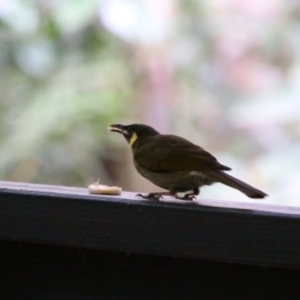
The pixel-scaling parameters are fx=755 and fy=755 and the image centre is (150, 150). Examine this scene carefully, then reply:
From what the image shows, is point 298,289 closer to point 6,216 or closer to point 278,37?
point 6,216

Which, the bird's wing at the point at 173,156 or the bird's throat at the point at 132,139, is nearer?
the bird's wing at the point at 173,156

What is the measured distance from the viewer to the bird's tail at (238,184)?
1615 mm

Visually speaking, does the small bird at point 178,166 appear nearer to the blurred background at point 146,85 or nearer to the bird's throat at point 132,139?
the bird's throat at point 132,139

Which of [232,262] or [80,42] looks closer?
[232,262]

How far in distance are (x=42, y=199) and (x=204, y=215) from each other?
0.28m

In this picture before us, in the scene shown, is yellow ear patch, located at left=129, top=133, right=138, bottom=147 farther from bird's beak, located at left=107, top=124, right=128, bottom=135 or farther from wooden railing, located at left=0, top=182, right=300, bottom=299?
wooden railing, located at left=0, top=182, right=300, bottom=299

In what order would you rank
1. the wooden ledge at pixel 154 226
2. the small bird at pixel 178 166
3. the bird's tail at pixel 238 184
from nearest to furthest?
the wooden ledge at pixel 154 226
the bird's tail at pixel 238 184
the small bird at pixel 178 166

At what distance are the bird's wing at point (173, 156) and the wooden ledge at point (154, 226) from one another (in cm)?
73

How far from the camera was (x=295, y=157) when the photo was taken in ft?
16.4

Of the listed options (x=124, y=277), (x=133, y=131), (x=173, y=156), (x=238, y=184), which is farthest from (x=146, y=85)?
(x=124, y=277)

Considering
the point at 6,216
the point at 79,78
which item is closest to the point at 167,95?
the point at 79,78

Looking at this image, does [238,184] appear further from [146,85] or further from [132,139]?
[146,85]

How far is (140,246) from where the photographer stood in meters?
1.21

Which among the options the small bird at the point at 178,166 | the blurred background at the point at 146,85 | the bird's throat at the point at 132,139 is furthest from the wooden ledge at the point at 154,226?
the blurred background at the point at 146,85
